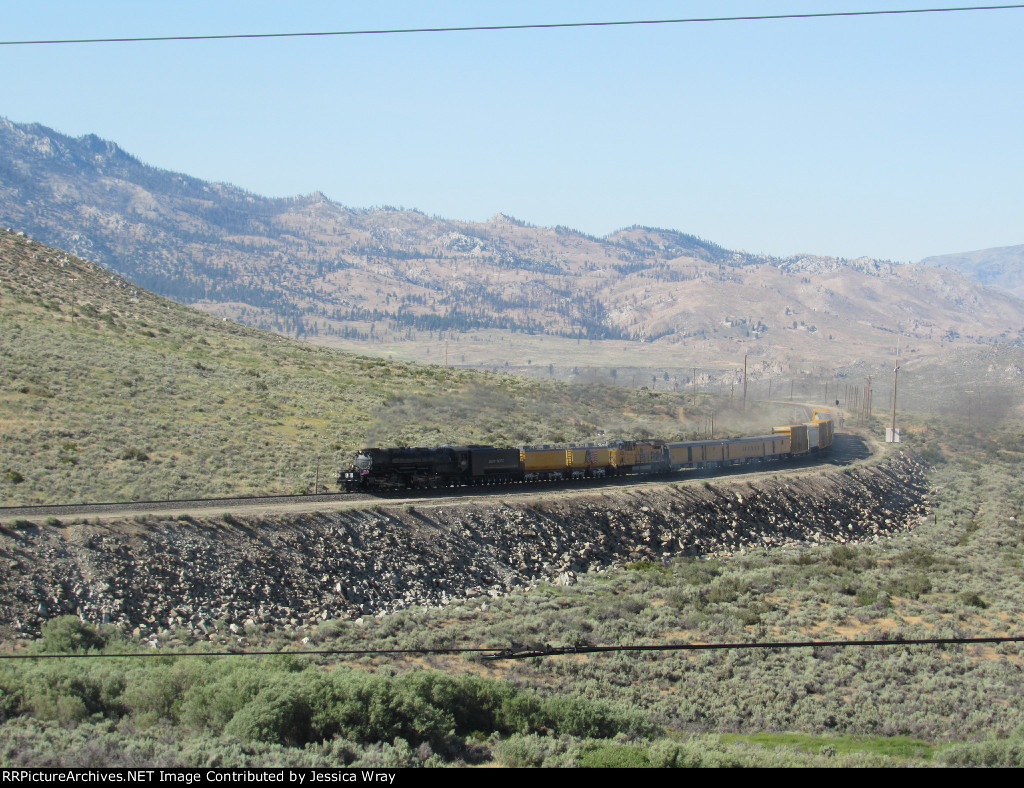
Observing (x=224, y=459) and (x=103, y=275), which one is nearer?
(x=224, y=459)

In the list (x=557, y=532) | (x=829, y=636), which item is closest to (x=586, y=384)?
(x=557, y=532)

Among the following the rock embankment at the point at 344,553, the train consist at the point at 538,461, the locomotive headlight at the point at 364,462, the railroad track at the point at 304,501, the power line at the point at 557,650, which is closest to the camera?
the power line at the point at 557,650

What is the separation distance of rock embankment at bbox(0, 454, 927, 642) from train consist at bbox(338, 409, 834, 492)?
2788 millimetres

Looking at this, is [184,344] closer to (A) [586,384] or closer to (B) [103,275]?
(B) [103,275]

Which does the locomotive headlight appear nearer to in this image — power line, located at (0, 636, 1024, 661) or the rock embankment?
the rock embankment

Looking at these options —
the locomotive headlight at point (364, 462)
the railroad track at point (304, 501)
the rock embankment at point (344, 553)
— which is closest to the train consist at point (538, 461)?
the locomotive headlight at point (364, 462)

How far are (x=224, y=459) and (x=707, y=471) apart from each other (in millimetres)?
31119

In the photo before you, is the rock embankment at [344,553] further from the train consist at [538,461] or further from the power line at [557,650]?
the power line at [557,650]

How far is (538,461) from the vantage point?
160 ft

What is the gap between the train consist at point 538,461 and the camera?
41531mm

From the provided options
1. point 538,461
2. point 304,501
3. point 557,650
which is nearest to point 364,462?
point 304,501

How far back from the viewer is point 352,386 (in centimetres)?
7338

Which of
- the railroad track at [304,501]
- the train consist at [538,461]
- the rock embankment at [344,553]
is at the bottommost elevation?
the rock embankment at [344,553]

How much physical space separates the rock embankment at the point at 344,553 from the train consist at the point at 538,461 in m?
2.79
